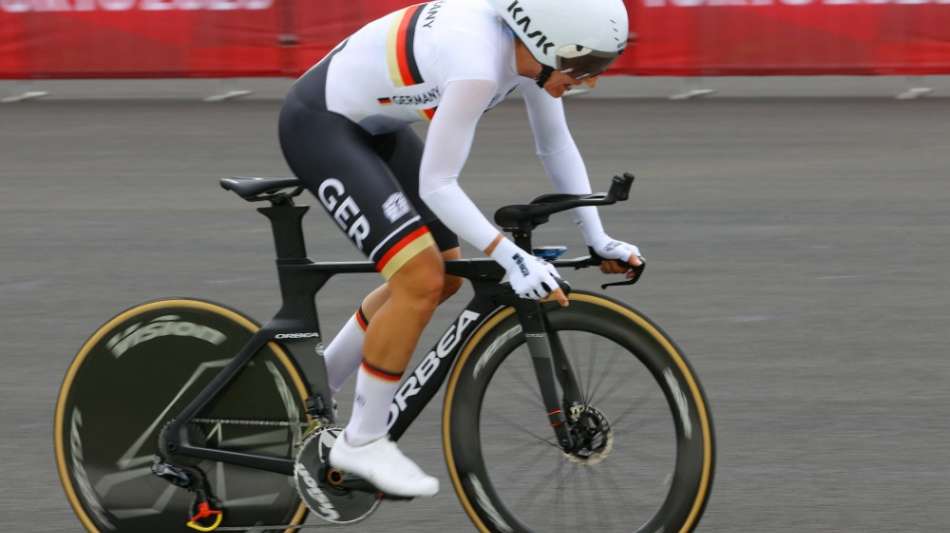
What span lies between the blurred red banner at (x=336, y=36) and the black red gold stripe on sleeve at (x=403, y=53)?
10371 millimetres

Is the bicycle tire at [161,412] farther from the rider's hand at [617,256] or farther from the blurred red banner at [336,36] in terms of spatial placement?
the blurred red banner at [336,36]

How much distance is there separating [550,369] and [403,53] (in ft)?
2.94

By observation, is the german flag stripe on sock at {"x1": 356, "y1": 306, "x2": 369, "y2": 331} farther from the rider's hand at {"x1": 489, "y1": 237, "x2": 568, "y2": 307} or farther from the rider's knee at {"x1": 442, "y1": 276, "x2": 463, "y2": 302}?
the rider's hand at {"x1": 489, "y1": 237, "x2": 568, "y2": 307}

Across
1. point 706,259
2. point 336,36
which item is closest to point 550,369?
point 706,259

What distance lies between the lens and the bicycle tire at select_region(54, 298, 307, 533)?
4.70 m

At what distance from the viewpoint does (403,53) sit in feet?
14.5

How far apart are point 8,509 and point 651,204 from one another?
18.9 feet

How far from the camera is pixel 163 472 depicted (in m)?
4.73

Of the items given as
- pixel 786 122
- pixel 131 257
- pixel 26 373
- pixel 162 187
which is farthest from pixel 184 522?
pixel 786 122

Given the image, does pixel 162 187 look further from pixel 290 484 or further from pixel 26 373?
pixel 290 484

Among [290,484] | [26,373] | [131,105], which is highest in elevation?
[290,484]

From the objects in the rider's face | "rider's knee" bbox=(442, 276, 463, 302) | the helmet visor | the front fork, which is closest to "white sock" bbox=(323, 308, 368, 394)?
"rider's knee" bbox=(442, 276, 463, 302)

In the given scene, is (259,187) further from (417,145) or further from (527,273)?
(527,273)

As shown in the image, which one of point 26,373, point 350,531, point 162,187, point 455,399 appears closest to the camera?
point 455,399
